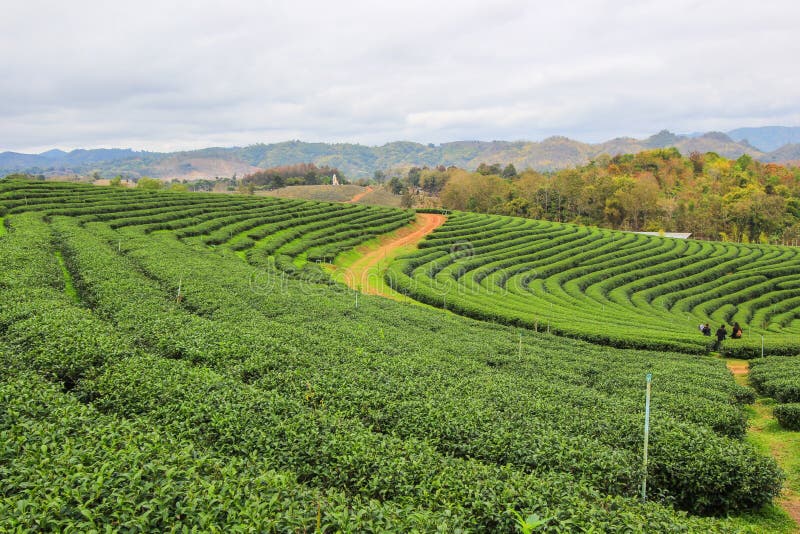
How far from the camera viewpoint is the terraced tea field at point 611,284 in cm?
2458

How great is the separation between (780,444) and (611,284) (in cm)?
2975

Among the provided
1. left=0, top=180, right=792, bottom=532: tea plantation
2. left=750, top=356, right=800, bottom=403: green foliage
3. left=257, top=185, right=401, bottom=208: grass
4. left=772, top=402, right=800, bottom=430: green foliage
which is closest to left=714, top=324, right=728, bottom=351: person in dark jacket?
left=750, top=356, right=800, bottom=403: green foliage

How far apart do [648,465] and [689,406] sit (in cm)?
366

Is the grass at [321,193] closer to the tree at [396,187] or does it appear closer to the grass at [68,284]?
the tree at [396,187]

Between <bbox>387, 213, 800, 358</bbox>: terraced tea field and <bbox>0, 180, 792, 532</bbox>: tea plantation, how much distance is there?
232 inches

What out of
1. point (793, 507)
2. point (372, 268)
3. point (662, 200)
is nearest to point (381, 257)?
point (372, 268)

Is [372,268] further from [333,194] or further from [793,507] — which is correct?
[333,194]

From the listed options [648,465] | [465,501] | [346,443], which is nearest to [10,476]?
[346,443]

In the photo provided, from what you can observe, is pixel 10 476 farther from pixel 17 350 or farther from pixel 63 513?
pixel 17 350

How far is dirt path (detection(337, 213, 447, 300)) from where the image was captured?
1283 inches

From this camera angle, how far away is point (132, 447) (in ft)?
20.1

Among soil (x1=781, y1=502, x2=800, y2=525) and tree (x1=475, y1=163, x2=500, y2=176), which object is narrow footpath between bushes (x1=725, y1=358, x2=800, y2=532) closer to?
soil (x1=781, y1=502, x2=800, y2=525)

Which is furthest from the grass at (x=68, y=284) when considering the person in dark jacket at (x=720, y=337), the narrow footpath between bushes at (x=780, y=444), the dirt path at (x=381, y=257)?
the person in dark jacket at (x=720, y=337)

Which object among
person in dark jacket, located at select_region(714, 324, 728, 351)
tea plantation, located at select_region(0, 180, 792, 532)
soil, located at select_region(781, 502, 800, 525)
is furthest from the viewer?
person in dark jacket, located at select_region(714, 324, 728, 351)
